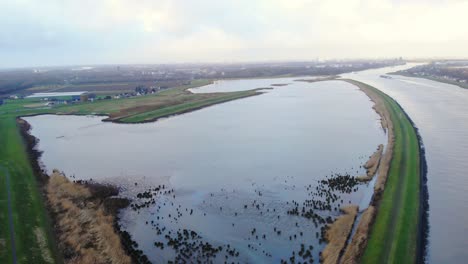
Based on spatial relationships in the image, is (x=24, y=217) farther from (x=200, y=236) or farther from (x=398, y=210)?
(x=398, y=210)

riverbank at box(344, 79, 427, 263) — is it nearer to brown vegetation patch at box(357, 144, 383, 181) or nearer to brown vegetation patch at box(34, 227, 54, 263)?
brown vegetation patch at box(357, 144, 383, 181)

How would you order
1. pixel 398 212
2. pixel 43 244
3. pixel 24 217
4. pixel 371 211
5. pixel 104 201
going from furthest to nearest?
pixel 104 201
pixel 24 217
pixel 371 211
pixel 398 212
pixel 43 244

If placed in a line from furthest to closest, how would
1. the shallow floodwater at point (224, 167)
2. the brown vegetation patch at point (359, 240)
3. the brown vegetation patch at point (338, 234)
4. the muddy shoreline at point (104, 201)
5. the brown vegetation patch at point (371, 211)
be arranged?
the shallow floodwater at point (224, 167), the muddy shoreline at point (104, 201), the brown vegetation patch at point (371, 211), the brown vegetation patch at point (338, 234), the brown vegetation patch at point (359, 240)

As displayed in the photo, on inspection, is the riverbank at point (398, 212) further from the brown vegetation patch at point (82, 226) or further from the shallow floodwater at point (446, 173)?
the brown vegetation patch at point (82, 226)

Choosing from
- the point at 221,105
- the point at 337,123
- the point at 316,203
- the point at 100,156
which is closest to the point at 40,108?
the point at 221,105

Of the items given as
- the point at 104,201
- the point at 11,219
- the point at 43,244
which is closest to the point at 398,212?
the point at 104,201

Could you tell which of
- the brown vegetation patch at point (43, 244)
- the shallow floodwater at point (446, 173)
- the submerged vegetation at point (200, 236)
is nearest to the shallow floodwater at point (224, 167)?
the submerged vegetation at point (200, 236)
